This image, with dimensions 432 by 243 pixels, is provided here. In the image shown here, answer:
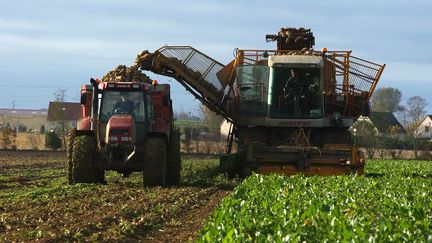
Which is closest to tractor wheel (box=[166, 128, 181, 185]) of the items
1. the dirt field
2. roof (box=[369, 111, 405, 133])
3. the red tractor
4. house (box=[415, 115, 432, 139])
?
the red tractor

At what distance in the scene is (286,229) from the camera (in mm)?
8188

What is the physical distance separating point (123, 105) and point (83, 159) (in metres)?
1.65

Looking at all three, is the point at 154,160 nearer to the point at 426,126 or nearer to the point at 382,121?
the point at 382,121

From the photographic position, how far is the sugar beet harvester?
21.9 m

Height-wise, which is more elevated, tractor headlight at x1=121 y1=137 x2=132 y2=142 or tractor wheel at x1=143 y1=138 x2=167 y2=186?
tractor headlight at x1=121 y1=137 x2=132 y2=142

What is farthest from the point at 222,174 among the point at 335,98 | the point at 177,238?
the point at 177,238

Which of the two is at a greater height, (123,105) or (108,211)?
(123,105)

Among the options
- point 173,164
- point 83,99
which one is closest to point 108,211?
point 173,164

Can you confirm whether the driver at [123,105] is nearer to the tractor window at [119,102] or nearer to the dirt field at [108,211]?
the tractor window at [119,102]

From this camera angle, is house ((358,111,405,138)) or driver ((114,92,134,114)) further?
house ((358,111,405,138))

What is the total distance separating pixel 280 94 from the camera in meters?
22.1

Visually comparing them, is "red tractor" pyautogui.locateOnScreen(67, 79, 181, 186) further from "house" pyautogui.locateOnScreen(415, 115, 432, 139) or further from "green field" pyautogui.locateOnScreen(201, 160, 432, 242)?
"house" pyautogui.locateOnScreen(415, 115, 432, 139)

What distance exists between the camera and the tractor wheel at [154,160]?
1823cm

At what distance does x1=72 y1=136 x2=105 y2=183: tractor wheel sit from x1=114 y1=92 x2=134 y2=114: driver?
994 millimetres
